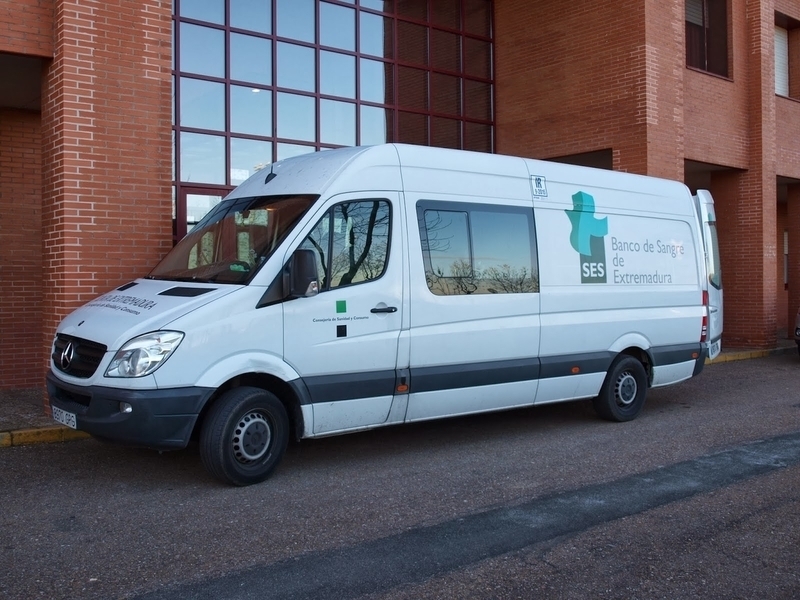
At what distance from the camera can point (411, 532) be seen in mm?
5043

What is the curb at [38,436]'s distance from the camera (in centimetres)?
732

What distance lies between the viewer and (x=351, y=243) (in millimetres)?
6484

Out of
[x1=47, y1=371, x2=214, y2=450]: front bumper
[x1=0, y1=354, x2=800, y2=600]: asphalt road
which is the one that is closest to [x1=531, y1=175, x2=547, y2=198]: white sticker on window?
[x1=0, y1=354, x2=800, y2=600]: asphalt road

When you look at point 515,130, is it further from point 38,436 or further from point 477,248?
point 38,436

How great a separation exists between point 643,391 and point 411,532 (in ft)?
15.1

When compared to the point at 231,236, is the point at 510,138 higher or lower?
higher

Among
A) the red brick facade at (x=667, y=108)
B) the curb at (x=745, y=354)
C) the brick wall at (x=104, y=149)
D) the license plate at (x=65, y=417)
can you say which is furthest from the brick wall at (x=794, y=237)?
the license plate at (x=65, y=417)

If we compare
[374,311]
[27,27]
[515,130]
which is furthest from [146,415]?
[515,130]

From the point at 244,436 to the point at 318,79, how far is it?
7.60 meters

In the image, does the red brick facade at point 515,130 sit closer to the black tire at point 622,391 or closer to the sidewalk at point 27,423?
the sidewalk at point 27,423

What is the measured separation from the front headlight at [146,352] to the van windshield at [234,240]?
71cm

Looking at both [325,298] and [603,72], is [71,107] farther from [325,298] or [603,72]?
[603,72]

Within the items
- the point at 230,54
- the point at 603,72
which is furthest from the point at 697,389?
the point at 230,54

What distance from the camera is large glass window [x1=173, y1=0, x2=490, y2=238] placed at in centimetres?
1098
